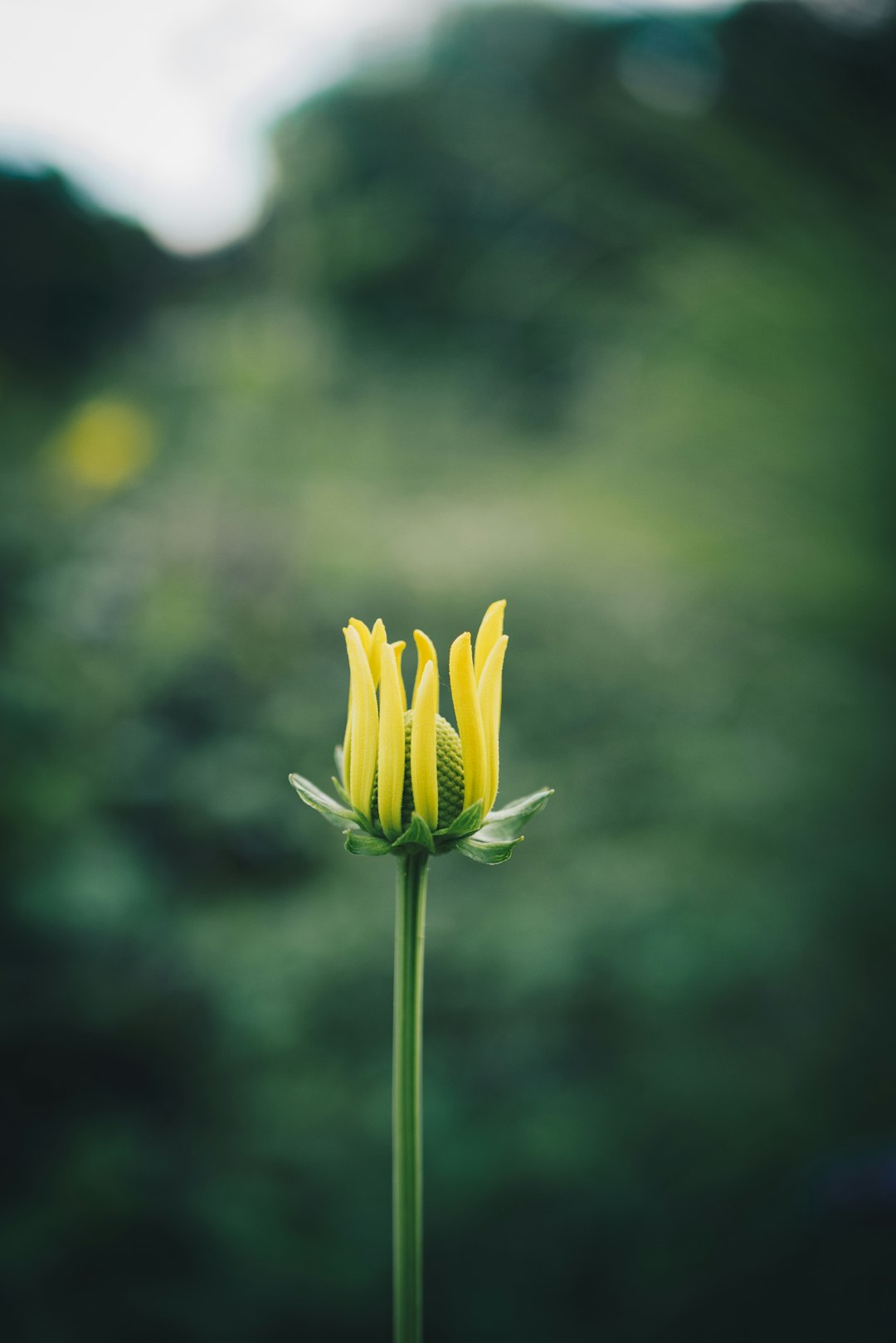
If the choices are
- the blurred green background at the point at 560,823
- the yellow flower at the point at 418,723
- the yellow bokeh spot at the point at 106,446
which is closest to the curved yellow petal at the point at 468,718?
the yellow flower at the point at 418,723

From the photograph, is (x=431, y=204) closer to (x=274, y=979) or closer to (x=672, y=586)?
(x=672, y=586)

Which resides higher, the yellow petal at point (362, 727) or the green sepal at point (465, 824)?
the yellow petal at point (362, 727)

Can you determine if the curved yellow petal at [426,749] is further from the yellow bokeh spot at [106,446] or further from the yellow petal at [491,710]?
the yellow bokeh spot at [106,446]

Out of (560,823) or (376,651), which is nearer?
(376,651)

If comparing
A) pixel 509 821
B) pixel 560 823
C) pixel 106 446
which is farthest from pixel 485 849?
pixel 106 446

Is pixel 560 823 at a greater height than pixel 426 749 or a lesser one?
greater

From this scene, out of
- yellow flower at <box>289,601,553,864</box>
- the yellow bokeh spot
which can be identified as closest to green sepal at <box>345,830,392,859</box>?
yellow flower at <box>289,601,553,864</box>

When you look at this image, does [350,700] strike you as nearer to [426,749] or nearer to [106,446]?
[426,749]

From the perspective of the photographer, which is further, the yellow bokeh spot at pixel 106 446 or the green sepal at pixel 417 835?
the yellow bokeh spot at pixel 106 446

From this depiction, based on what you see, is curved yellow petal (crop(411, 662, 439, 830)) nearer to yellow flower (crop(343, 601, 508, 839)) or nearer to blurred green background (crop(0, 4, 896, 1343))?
yellow flower (crop(343, 601, 508, 839))
